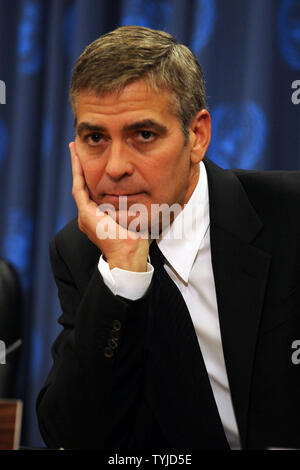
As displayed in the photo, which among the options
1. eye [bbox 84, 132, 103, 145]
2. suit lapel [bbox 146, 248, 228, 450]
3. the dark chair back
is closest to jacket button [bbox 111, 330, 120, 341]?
suit lapel [bbox 146, 248, 228, 450]

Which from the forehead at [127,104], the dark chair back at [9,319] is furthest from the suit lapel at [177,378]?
the dark chair back at [9,319]

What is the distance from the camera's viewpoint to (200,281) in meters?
1.26

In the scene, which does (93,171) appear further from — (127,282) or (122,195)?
(127,282)

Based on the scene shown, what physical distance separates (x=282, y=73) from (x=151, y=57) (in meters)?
0.92

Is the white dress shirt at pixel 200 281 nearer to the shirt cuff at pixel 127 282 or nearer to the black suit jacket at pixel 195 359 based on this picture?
the black suit jacket at pixel 195 359

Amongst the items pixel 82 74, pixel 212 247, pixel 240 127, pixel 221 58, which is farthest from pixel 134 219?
pixel 221 58

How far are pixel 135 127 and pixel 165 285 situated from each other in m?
0.34

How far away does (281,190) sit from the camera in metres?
1.31

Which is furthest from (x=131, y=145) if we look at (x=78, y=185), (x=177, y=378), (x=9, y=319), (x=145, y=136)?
(x=9, y=319)

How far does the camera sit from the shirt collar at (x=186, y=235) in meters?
1.24

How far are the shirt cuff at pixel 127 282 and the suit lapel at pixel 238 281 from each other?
216 millimetres

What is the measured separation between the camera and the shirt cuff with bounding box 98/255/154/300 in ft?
3.42

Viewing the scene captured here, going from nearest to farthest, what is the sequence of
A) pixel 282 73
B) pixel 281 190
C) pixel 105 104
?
pixel 105 104 → pixel 281 190 → pixel 282 73

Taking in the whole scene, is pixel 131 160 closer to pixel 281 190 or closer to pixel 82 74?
pixel 82 74
